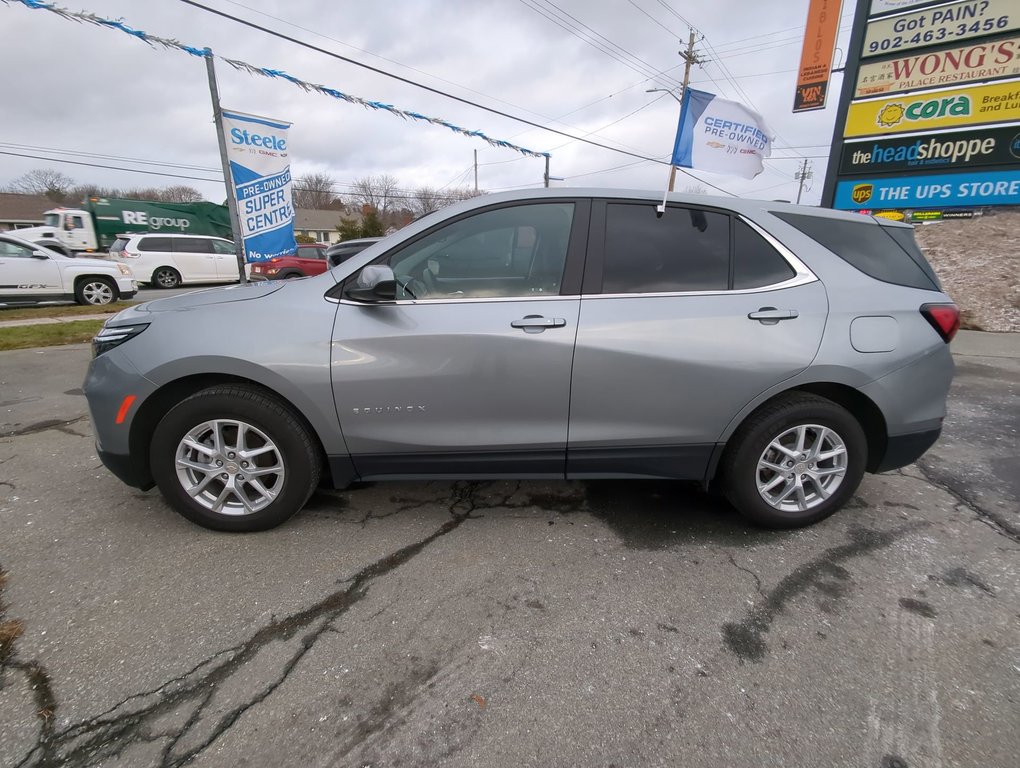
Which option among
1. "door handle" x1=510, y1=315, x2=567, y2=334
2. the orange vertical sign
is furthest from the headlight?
the orange vertical sign

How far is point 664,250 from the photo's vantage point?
2.68m

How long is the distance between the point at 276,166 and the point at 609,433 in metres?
7.56

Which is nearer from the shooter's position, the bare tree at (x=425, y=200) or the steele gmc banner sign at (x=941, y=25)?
the steele gmc banner sign at (x=941, y=25)

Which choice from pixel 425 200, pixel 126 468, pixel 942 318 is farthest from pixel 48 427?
pixel 425 200

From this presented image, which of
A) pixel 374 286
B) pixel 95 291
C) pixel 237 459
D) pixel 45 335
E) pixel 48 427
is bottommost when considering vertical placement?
pixel 48 427

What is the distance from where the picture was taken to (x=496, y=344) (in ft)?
8.16

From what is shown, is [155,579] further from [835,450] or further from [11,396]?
[11,396]

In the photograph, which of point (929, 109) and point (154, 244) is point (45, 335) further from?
point (929, 109)

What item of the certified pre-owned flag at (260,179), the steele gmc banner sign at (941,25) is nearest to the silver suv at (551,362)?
the certified pre-owned flag at (260,179)

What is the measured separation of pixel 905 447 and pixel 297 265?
57.4ft

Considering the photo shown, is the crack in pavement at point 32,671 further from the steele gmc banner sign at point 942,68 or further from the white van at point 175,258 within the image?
the white van at point 175,258

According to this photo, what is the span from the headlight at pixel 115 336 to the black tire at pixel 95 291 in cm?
1136

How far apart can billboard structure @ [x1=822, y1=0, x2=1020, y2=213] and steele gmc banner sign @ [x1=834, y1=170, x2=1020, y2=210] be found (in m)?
0.02

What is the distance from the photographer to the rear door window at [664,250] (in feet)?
8.61
